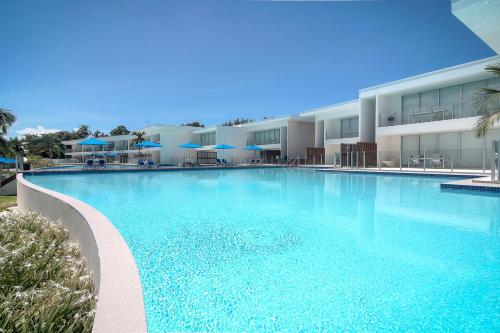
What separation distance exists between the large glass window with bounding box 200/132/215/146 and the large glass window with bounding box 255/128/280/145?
546 cm

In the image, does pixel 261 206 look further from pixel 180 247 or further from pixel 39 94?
pixel 39 94

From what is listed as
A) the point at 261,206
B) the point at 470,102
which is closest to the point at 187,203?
the point at 261,206

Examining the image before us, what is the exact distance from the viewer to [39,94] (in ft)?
69.0

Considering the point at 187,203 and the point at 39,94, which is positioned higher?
the point at 39,94

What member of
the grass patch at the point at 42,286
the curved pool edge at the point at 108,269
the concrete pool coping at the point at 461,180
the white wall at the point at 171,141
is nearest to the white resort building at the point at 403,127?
A: the concrete pool coping at the point at 461,180

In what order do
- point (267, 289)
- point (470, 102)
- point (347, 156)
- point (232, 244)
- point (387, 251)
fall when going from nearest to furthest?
point (267, 289), point (387, 251), point (232, 244), point (470, 102), point (347, 156)

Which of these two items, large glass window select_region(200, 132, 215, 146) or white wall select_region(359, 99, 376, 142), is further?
large glass window select_region(200, 132, 215, 146)

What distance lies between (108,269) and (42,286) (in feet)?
3.44

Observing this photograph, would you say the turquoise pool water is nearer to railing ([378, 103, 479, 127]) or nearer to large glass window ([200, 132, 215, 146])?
railing ([378, 103, 479, 127])

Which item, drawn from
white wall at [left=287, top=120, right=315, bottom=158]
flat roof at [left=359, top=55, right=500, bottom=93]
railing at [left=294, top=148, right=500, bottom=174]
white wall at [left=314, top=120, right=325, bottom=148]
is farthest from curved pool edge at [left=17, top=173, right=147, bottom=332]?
white wall at [left=287, top=120, right=315, bottom=158]

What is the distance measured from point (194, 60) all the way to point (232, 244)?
696 inches

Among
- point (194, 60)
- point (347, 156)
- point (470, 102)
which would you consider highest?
point (194, 60)

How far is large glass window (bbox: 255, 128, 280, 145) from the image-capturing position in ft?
106

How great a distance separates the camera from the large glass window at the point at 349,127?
25344 mm
